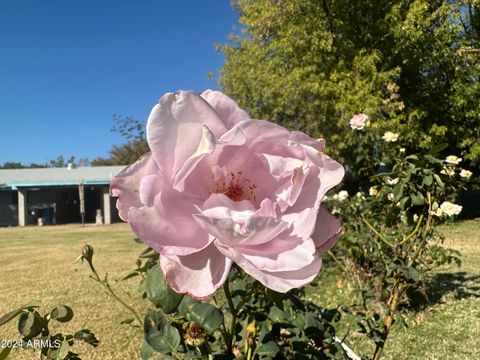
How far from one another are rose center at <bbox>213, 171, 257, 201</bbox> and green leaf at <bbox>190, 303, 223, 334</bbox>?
32 cm

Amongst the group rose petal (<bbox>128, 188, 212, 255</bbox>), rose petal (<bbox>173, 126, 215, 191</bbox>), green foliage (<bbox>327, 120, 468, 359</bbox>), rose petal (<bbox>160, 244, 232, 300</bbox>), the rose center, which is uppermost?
rose petal (<bbox>173, 126, 215, 191</bbox>)

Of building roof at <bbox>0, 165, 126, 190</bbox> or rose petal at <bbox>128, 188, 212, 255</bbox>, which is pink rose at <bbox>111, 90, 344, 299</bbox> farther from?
building roof at <bbox>0, 165, 126, 190</bbox>

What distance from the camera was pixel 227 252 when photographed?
0.54m

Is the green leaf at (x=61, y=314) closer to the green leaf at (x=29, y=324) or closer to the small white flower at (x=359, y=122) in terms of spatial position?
the green leaf at (x=29, y=324)

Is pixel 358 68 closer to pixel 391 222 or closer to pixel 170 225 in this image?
pixel 391 222

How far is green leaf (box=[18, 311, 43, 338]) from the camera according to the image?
868mm

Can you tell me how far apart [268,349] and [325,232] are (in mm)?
501

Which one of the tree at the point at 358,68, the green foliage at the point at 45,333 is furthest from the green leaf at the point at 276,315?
the tree at the point at 358,68

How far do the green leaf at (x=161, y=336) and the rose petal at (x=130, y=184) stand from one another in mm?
456

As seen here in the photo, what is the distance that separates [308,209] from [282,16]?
14269 millimetres

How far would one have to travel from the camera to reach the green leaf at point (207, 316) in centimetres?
87

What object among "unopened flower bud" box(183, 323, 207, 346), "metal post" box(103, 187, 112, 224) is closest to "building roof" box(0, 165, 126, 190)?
"metal post" box(103, 187, 112, 224)

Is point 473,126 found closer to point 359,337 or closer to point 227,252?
point 359,337

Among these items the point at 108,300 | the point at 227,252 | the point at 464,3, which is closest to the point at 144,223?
the point at 227,252
